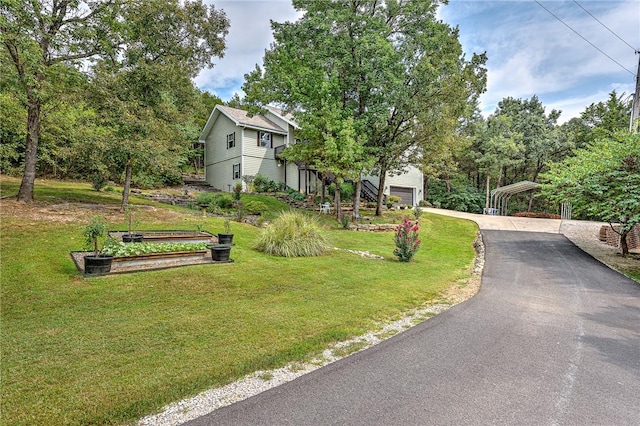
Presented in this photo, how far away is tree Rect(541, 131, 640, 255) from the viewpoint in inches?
369

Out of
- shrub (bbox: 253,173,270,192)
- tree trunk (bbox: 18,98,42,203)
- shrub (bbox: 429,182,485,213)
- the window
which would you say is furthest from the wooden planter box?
shrub (bbox: 429,182,485,213)

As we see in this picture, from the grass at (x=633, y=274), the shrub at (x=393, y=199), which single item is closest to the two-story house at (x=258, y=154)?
the shrub at (x=393, y=199)

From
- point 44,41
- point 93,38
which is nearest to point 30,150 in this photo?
point 44,41

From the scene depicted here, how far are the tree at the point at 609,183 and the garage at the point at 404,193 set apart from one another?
1541 centimetres

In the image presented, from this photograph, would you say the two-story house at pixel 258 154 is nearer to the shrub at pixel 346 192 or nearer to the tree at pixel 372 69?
the shrub at pixel 346 192

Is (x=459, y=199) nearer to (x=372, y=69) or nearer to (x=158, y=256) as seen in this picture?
(x=372, y=69)

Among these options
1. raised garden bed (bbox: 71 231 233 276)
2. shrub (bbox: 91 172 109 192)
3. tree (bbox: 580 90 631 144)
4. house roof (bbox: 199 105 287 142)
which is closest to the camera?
raised garden bed (bbox: 71 231 233 276)

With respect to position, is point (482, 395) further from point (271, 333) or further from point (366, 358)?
point (271, 333)

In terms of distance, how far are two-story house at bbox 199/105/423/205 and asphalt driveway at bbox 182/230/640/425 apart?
18.4 metres

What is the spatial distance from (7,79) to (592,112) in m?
40.3

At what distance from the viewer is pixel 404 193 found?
2783cm

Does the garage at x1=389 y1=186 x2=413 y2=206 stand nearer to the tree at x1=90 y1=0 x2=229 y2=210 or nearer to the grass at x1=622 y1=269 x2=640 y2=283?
the tree at x1=90 y1=0 x2=229 y2=210

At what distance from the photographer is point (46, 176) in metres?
19.5

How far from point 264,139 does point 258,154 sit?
1452 millimetres
